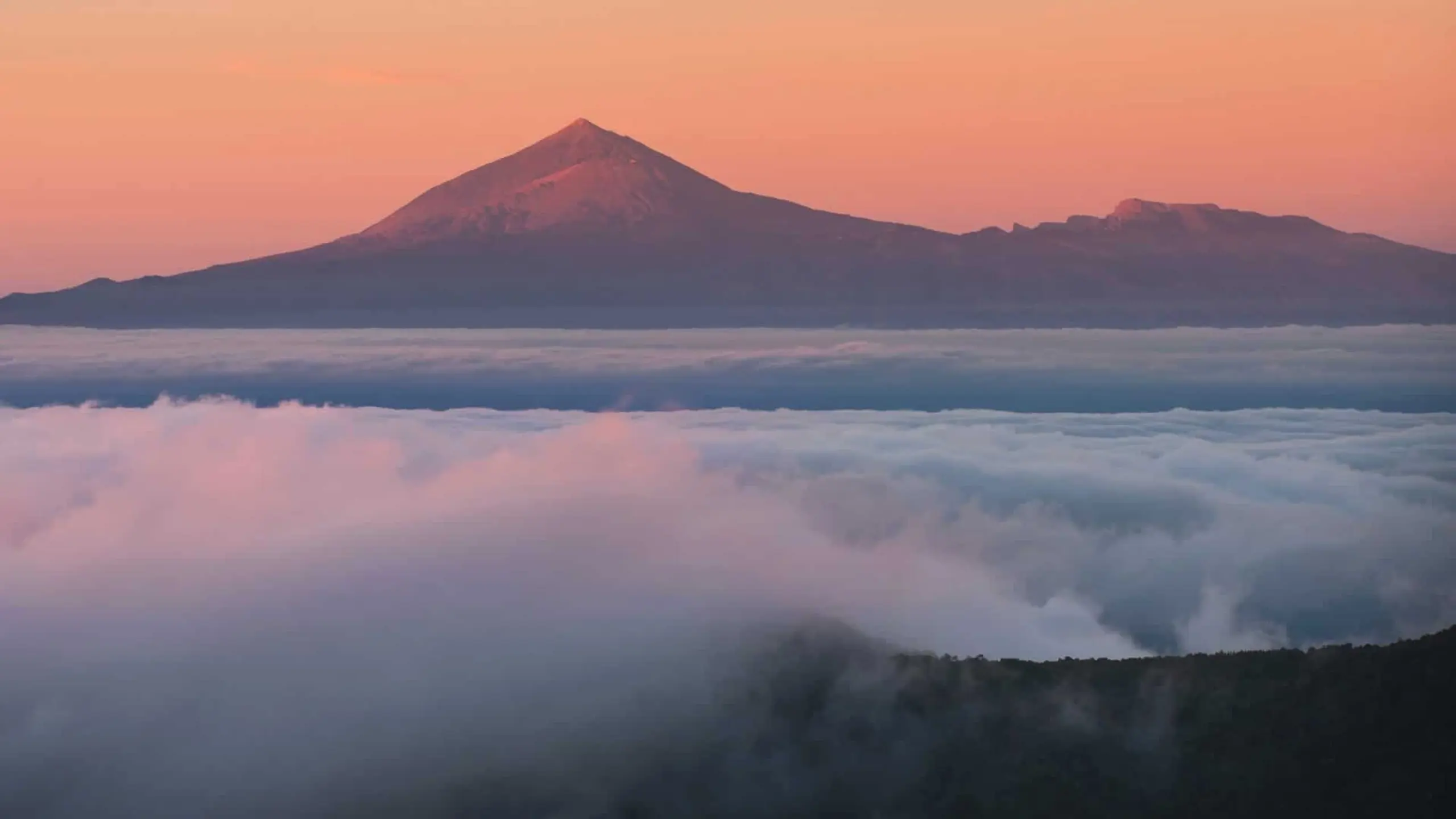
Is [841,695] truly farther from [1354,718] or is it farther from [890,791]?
[1354,718]

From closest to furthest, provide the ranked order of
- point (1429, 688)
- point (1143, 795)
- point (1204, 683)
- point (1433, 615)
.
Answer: point (1429, 688)
point (1143, 795)
point (1204, 683)
point (1433, 615)

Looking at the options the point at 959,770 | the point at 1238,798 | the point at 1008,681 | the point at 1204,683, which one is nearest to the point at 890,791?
the point at 959,770

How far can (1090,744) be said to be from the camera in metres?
139

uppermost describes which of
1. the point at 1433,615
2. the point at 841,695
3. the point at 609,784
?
the point at 1433,615

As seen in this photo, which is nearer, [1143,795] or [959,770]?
[1143,795]

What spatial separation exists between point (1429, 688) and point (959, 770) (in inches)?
2119

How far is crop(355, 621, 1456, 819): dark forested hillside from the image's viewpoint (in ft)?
337

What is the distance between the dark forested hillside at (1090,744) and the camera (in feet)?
337

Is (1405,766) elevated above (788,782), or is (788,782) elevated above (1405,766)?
(1405,766)

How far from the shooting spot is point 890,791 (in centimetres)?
15588

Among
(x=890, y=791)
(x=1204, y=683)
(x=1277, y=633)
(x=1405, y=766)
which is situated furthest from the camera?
(x=1277, y=633)

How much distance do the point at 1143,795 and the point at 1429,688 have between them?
28.2m

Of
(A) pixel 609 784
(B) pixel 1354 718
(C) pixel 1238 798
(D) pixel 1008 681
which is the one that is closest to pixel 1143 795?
(C) pixel 1238 798

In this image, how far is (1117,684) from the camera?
158m
